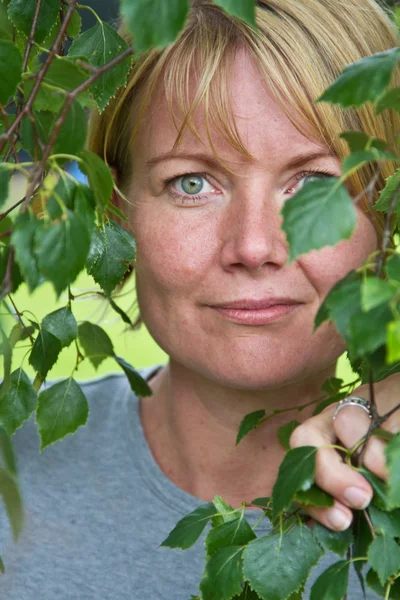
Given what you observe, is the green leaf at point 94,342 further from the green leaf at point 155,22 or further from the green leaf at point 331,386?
the green leaf at point 155,22

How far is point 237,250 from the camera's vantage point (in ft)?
3.74

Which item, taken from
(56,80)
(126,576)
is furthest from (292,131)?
(126,576)

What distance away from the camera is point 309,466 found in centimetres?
71

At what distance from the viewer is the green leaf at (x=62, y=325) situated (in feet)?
3.18

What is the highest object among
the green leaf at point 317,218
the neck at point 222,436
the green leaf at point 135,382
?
the green leaf at point 317,218

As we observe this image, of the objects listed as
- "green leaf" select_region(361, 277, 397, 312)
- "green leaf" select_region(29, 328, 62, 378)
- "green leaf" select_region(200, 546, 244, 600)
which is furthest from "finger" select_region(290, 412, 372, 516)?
"green leaf" select_region(29, 328, 62, 378)

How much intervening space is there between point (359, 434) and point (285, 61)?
61 cm

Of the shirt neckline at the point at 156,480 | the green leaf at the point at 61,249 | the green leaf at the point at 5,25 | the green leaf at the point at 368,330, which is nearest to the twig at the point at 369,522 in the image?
the green leaf at the point at 368,330

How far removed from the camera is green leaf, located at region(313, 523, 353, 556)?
2.40ft

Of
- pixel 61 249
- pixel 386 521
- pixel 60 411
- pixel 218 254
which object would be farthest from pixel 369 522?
pixel 218 254

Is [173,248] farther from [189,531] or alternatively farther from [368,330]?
[368,330]

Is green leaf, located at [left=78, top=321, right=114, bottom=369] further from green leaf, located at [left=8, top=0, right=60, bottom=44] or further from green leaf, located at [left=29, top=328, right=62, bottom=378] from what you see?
green leaf, located at [left=8, top=0, right=60, bottom=44]

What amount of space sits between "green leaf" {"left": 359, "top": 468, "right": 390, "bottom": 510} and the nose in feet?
1.46

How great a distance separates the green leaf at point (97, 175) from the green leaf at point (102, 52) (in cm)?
26
